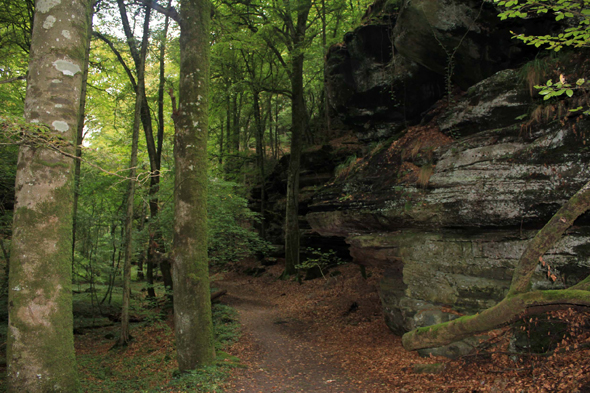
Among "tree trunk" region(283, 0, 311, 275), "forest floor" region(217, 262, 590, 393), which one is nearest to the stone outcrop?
"forest floor" region(217, 262, 590, 393)

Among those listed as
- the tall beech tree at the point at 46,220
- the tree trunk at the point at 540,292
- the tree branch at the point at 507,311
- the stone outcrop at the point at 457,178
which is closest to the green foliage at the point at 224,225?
the stone outcrop at the point at 457,178

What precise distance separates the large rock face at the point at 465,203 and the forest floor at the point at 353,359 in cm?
110

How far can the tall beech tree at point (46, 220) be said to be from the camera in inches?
124

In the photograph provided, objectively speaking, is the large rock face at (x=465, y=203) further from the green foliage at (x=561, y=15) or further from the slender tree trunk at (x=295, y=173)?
the slender tree trunk at (x=295, y=173)

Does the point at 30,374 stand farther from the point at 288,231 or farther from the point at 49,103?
the point at 288,231

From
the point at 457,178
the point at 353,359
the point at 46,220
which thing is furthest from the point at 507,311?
the point at 46,220

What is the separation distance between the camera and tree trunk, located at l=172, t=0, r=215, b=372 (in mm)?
6148

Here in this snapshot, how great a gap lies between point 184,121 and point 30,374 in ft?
15.3

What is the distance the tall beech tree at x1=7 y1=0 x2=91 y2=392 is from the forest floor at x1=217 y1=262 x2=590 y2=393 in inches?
129

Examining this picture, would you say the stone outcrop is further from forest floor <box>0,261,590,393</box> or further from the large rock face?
forest floor <box>0,261,590,393</box>

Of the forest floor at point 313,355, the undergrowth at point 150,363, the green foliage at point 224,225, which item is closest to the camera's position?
the forest floor at point 313,355

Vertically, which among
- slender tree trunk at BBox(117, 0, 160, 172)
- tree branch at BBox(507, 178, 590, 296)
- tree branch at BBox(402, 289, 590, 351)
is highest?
slender tree trunk at BBox(117, 0, 160, 172)

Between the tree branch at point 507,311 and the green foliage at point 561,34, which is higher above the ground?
the green foliage at point 561,34

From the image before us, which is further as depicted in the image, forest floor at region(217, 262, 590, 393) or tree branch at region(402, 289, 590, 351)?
forest floor at region(217, 262, 590, 393)
